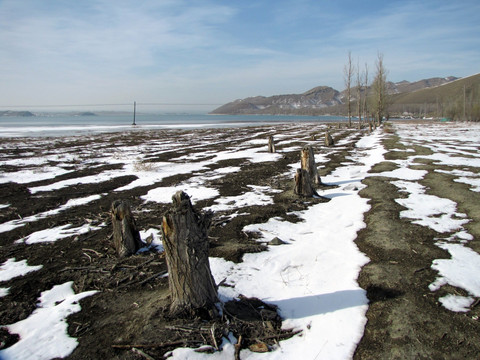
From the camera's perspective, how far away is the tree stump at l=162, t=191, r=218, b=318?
13.3 feet

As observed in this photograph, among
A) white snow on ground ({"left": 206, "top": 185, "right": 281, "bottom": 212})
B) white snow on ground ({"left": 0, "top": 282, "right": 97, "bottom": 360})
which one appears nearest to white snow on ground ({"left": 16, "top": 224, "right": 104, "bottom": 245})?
white snow on ground ({"left": 0, "top": 282, "right": 97, "bottom": 360})

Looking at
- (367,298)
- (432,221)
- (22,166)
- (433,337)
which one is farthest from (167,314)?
(22,166)

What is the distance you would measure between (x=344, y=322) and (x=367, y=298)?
0.77 meters

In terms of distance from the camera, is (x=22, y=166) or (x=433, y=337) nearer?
(x=433, y=337)

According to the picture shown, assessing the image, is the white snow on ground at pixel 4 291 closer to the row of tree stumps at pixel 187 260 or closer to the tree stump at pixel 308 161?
the row of tree stumps at pixel 187 260

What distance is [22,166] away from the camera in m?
18.3

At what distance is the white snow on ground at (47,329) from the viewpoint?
3734 millimetres

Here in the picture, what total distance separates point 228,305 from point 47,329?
2.61 metres

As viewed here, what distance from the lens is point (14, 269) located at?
6023 mm

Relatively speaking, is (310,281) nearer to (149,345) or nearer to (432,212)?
(149,345)

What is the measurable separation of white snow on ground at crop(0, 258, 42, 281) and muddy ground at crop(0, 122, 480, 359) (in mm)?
212

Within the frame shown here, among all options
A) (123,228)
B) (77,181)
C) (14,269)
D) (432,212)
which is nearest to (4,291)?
(14,269)

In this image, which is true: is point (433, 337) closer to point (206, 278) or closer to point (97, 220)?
point (206, 278)

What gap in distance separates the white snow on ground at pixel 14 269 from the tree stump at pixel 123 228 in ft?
5.35
